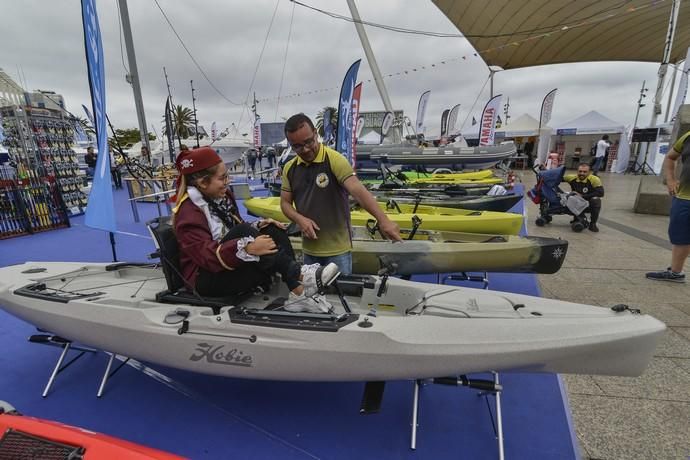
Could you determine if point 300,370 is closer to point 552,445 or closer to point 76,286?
point 552,445

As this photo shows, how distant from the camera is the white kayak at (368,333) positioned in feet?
4.82

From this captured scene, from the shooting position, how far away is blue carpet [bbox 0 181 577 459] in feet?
5.69

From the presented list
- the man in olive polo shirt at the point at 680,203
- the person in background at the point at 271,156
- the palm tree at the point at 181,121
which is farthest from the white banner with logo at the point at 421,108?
the man in olive polo shirt at the point at 680,203

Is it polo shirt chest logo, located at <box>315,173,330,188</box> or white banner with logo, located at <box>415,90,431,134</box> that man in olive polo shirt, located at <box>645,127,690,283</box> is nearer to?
polo shirt chest logo, located at <box>315,173,330,188</box>

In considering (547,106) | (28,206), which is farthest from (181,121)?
(547,106)

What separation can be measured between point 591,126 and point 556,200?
15.3 metres

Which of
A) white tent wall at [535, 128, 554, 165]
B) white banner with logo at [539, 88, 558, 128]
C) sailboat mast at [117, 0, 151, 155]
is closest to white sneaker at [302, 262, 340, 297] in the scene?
sailboat mast at [117, 0, 151, 155]

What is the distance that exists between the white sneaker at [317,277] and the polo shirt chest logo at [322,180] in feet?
1.80

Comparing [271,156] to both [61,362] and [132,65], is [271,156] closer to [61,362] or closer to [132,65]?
[132,65]

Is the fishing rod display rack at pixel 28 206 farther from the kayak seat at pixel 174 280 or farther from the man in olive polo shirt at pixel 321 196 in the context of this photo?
the man in olive polo shirt at pixel 321 196

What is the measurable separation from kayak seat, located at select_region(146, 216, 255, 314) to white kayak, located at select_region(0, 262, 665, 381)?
0.06m

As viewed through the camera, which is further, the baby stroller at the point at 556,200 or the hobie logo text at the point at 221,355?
the baby stroller at the point at 556,200

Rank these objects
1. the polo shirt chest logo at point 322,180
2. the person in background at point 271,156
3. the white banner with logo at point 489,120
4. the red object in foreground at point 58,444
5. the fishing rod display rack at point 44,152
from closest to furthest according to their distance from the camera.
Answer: the red object in foreground at point 58,444 → the polo shirt chest logo at point 322,180 → the fishing rod display rack at point 44,152 → the white banner with logo at point 489,120 → the person in background at point 271,156

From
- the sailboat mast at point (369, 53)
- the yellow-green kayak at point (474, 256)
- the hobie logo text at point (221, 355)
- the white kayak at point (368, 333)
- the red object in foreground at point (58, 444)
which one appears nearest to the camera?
the red object in foreground at point (58, 444)
